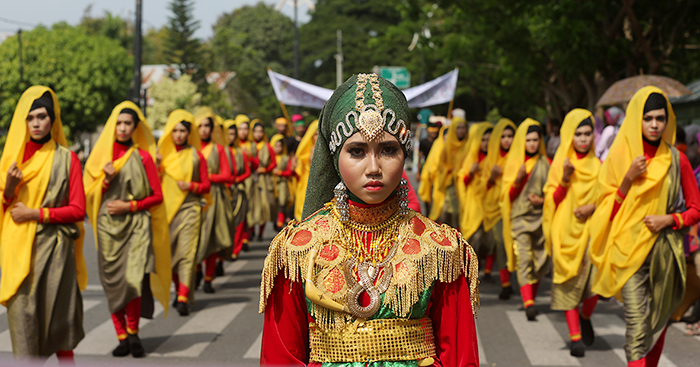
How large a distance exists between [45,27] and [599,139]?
40.1 metres

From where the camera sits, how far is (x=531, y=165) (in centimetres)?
888

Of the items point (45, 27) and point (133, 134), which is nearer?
point (133, 134)

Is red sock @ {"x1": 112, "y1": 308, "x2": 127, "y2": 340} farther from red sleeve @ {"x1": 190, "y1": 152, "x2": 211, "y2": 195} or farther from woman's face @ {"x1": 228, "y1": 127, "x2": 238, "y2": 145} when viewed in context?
woman's face @ {"x1": 228, "y1": 127, "x2": 238, "y2": 145}

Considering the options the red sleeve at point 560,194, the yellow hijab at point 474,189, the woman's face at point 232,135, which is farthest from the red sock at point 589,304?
the woman's face at point 232,135

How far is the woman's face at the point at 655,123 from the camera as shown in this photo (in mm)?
5594

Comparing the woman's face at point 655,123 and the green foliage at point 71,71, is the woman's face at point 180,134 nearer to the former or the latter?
the woman's face at point 655,123

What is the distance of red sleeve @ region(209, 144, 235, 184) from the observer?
33.5 ft

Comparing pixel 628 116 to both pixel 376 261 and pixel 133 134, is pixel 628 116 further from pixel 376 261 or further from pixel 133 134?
pixel 133 134

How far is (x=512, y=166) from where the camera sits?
9070 mm

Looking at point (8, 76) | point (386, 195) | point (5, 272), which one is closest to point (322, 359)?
point (386, 195)

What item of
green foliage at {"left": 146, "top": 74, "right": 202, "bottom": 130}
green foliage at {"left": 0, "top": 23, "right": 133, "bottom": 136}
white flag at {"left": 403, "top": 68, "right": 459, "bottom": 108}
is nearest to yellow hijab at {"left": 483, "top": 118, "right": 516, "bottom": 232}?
white flag at {"left": 403, "top": 68, "right": 459, "bottom": 108}

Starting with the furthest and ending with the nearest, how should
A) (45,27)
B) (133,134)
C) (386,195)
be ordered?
(45,27), (133,134), (386,195)

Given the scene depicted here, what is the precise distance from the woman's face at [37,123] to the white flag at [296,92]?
871 cm

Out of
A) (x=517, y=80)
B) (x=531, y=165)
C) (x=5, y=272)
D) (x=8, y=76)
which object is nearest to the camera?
(x=5, y=272)
